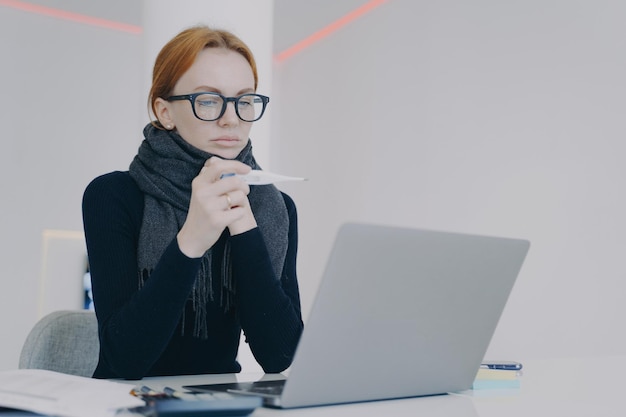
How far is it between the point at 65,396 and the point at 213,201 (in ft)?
1.25

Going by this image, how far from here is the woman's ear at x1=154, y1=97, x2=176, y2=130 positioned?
140 cm

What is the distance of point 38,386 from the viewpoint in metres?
0.73

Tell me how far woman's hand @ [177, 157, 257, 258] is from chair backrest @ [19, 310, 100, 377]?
21.0 inches

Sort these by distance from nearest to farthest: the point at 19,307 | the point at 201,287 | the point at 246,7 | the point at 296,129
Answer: the point at 201,287 < the point at 246,7 < the point at 19,307 < the point at 296,129

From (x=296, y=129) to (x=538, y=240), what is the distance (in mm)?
2268

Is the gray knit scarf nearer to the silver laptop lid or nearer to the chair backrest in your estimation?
the chair backrest

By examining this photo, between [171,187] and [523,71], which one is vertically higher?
[523,71]

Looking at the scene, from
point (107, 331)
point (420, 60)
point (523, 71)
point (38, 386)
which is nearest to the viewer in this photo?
point (38, 386)

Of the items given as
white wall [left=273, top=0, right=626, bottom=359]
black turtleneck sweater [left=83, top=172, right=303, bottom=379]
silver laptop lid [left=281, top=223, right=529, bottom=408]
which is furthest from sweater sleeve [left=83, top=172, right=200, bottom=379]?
white wall [left=273, top=0, right=626, bottom=359]

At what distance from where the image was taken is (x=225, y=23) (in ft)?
8.25

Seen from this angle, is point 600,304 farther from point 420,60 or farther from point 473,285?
point 473,285

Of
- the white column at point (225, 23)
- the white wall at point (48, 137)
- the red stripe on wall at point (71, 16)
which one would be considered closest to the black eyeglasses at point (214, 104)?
the white column at point (225, 23)

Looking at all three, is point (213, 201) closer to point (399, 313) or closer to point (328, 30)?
point (399, 313)

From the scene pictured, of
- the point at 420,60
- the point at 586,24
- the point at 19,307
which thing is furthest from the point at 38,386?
the point at 19,307
